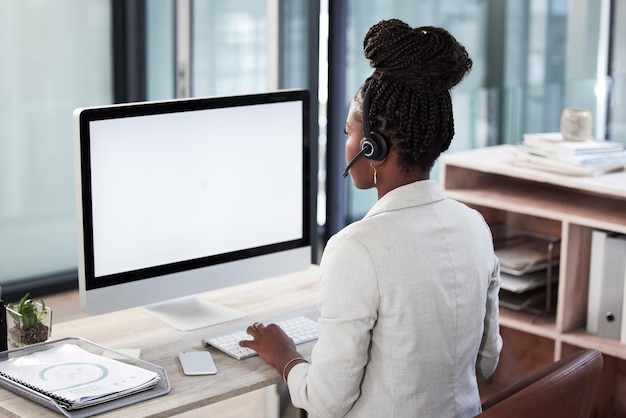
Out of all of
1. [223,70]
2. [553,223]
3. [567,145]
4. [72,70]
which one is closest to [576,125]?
[567,145]

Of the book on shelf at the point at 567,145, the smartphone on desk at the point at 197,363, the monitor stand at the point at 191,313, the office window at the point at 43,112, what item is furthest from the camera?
the office window at the point at 43,112

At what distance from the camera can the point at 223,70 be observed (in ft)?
15.5

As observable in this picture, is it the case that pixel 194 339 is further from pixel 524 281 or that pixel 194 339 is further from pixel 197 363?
pixel 524 281

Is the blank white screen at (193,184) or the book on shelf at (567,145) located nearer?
the blank white screen at (193,184)

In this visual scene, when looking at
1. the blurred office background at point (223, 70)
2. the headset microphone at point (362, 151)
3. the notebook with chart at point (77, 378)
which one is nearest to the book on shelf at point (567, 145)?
the blurred office background at point (223, 70)

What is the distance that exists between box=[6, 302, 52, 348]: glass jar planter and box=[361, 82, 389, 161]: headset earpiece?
0.78m

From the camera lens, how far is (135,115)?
6.79ft

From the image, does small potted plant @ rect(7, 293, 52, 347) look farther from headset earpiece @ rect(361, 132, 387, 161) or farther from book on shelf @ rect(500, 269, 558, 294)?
book on shelf @ rect(500, 269, 558, 294)

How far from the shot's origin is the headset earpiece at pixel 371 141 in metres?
1.73

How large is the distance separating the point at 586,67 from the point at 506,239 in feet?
2.83

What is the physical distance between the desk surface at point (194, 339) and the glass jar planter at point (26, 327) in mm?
120

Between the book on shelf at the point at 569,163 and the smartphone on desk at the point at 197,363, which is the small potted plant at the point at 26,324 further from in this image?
the book on shelf at the point at 569,163

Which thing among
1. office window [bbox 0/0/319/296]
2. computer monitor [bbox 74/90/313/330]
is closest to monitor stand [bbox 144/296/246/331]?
computer monitor [bbox 74/90/313/330]

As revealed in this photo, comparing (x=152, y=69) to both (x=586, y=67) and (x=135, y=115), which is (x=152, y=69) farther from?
(x=135, y=115)
